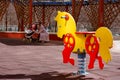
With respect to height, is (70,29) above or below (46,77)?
above

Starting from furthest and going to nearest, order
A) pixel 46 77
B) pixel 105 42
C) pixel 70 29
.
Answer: pixel 70 29
pixel 46 77
pixel 105 42

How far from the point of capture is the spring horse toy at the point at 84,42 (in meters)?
6.19

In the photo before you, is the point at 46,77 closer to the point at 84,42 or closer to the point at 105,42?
the point at 84,42

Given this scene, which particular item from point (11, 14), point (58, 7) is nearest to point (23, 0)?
point (58, 7)

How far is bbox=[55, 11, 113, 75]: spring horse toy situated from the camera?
6191 millimetres

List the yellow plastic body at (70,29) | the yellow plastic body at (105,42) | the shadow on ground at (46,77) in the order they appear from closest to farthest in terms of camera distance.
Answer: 1. the yellow plastic body at (105,42)
2. the shadow on ground at (46,77)
3. the yellow plastic body at (70,29)

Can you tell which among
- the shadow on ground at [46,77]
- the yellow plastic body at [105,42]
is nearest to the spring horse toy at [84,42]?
the yellow plastic body at [105,42]

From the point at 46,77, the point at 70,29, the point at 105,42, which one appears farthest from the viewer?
the point at 70,29

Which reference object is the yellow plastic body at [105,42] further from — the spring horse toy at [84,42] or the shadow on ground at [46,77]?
the shadow on ground at [46,77]

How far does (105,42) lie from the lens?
6.20 meters

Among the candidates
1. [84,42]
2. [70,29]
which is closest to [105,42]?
[84,42]

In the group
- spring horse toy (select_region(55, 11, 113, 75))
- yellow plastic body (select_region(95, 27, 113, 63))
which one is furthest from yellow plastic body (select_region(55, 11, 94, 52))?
yellow plastic body (select_region(95, 27, 113, 63))

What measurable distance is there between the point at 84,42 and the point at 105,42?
0.63 meters

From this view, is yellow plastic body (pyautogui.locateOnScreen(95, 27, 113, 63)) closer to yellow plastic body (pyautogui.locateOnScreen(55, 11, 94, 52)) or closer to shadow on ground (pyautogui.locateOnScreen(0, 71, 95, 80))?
yellow plastic body (pyautogui.locateOnScreen(55, 11, 94, 52))
